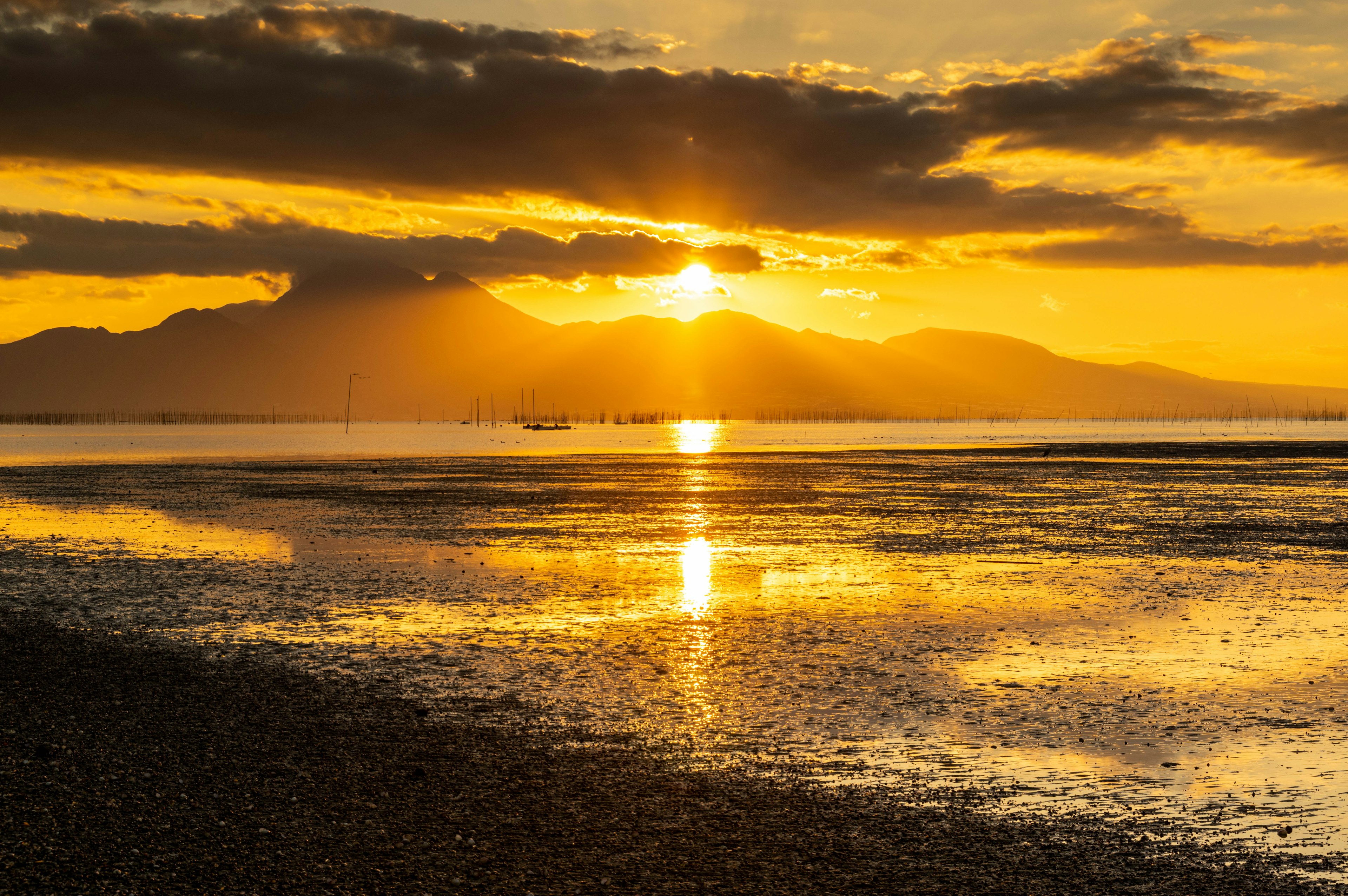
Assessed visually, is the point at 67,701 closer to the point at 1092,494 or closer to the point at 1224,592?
the point at 1224,592

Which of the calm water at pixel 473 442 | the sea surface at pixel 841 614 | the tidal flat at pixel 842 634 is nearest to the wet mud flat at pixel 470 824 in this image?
the tidal flat at pixel 842 634

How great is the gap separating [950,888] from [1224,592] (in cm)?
1501

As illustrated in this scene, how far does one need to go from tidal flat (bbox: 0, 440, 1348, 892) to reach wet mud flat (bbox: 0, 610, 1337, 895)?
113 mm

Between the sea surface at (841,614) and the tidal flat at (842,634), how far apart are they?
2.9 inches

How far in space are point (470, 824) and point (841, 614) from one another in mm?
10450

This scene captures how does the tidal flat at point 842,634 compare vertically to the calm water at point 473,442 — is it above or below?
below

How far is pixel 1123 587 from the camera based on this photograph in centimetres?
2052

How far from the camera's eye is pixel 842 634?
16.2m

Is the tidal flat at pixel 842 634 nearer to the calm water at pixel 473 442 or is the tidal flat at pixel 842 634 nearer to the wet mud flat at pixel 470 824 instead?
the wet mud flat at pixel 470 824

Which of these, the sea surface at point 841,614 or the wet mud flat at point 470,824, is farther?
the sea surface at point 841,614

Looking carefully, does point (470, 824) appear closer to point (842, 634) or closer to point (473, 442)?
point (842, 634)

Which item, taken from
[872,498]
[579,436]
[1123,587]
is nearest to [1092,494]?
[872,498]

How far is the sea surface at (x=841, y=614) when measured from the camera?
10211 mm

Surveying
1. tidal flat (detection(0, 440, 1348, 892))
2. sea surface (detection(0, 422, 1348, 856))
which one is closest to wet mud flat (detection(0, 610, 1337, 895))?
tidal flat (detection(0, 440, 1348, 892))
